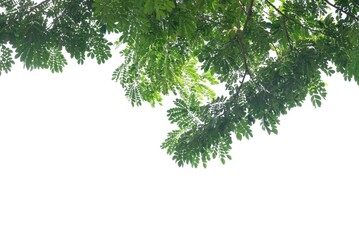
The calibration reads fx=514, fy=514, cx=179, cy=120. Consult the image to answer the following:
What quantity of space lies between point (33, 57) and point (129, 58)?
2016 millimetres

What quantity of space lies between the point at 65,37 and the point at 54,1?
0.32 m

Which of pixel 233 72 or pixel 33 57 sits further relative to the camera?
pixel 233 72

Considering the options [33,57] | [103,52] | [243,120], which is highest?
[103,52]

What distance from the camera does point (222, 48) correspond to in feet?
14.4

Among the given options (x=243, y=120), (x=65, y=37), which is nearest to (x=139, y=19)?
(x=65, y=37)

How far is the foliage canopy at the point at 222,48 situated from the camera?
393 cm

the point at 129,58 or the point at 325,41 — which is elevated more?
the point at 129,58

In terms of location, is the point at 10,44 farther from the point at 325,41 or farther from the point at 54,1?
the point at 325,41

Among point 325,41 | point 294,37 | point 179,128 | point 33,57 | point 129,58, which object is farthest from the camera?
point 129,58

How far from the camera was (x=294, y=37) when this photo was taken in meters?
4.57

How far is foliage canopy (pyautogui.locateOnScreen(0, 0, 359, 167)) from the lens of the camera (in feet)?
12.9

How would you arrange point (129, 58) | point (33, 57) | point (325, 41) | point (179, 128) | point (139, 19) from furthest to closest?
point (129, 58) < point (179, 128) < point (325, 41) < point (33, 57) < point (139, 19)

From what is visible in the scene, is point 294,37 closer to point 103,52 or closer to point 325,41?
point 325,41

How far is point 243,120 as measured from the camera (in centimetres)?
439
